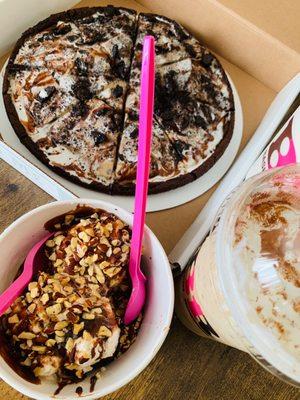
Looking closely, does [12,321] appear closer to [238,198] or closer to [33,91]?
[238,198]

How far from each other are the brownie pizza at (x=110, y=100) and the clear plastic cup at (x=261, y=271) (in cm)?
44

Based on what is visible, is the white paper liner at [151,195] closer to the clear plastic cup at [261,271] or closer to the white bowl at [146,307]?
the white bowl at [146,307]

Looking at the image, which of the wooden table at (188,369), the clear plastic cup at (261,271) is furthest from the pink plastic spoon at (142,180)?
the wooden table at (188,369)

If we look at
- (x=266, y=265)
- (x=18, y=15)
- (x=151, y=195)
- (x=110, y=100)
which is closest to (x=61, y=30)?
(x=18, y=15)

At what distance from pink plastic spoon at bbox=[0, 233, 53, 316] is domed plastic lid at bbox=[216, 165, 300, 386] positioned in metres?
0.33

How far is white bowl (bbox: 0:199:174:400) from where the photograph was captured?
83 centimetres

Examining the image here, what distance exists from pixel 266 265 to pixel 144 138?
10.4 inches

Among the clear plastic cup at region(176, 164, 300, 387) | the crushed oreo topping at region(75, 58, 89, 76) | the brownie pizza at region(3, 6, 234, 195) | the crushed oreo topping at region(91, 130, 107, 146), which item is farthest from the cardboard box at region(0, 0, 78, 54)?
the clear plastic cup at region(176, 164, 300, 387)

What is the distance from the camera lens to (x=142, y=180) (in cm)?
80

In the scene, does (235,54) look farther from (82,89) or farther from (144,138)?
(144,138)

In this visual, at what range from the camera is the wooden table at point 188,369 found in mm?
1117

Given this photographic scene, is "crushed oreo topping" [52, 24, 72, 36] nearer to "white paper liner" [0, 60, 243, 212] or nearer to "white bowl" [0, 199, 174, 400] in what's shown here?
"white paper liner" [0, 60, 243, 212]

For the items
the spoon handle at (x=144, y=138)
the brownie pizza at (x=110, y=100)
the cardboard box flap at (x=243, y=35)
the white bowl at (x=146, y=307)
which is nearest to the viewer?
the spoon handle at (x=144, y=138)

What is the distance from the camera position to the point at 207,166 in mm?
1289
